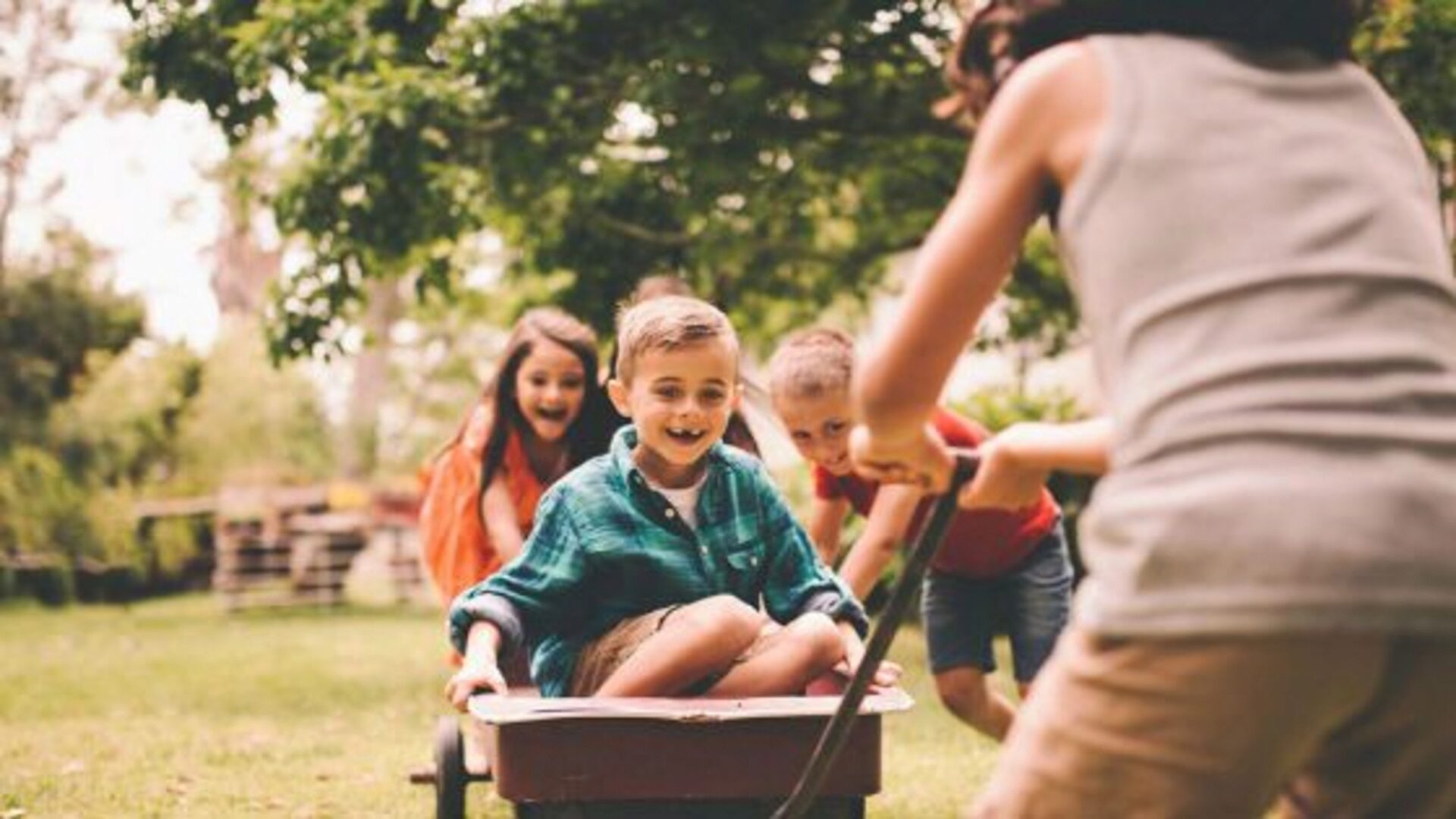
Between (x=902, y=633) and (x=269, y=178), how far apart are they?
5414 millimetres

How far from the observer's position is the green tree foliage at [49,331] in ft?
63.9

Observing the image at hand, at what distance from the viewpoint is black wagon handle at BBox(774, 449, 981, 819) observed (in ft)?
7.01

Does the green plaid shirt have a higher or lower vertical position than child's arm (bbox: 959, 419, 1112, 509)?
lower

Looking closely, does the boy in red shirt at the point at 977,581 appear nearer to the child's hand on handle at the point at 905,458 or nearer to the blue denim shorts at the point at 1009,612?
the blue denim shorts at the point at 1009,612

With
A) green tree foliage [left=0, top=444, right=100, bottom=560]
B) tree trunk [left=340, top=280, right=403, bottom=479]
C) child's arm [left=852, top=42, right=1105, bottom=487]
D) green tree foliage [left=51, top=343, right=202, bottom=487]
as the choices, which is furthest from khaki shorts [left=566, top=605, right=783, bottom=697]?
tree trunk [left=340, top=280, right=403, bottom=479]

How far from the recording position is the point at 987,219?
1.72m

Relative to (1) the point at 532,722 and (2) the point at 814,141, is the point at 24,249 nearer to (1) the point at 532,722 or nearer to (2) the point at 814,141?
(2) the point at 814,141

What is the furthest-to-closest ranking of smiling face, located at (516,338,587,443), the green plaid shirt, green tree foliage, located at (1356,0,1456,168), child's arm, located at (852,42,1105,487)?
green tree foliage, located at (1356,0,1456,168) → smiling face, located at (516,338,587,443) → the green plaid shirt → child's arm, located at (852,42,1105,487)

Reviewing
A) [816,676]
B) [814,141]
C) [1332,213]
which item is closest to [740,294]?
[814,141]

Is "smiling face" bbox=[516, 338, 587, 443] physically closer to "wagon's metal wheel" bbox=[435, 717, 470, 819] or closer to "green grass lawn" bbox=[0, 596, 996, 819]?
"green grass lawn" bbox=[0, 596, 996, 819]

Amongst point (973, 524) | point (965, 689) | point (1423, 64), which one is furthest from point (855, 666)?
point (1423, 64)

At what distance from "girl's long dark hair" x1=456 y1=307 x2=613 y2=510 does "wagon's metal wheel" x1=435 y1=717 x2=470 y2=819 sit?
1121 millimetres

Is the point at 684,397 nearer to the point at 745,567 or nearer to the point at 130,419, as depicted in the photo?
the point at 745,567

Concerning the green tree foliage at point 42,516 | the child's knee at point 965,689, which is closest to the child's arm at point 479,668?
the child's knee at point 965,689
